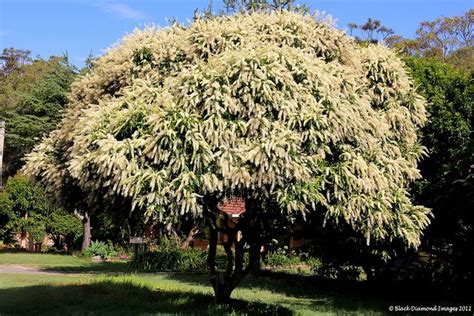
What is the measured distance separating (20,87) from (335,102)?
4266 cm

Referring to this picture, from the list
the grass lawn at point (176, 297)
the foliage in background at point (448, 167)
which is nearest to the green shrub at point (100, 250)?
the grass lawn at point (176, 297)

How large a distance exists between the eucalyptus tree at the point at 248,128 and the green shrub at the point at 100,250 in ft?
57.8

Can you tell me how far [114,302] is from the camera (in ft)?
36.7

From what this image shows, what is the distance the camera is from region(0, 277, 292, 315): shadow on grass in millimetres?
10062

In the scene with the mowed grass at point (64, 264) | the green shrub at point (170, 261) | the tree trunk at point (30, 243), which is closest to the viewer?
the mowed grass at point (64, 264)

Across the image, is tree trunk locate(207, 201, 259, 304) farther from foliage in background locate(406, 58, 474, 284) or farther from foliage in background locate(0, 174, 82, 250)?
foliage in background locate(0, 174, 82, 250)

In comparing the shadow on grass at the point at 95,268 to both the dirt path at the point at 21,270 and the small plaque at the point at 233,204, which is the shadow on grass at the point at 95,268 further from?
the small plaque at the point at 233,204

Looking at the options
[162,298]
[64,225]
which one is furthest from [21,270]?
[162,298]

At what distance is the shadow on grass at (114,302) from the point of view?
1006cm

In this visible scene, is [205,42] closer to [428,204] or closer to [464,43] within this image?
[428,204]

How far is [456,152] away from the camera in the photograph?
12.8 m

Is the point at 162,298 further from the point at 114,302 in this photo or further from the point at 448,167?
the point at 448,167

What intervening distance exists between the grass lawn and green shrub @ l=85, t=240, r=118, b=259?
7.81 m

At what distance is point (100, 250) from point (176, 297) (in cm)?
1585
